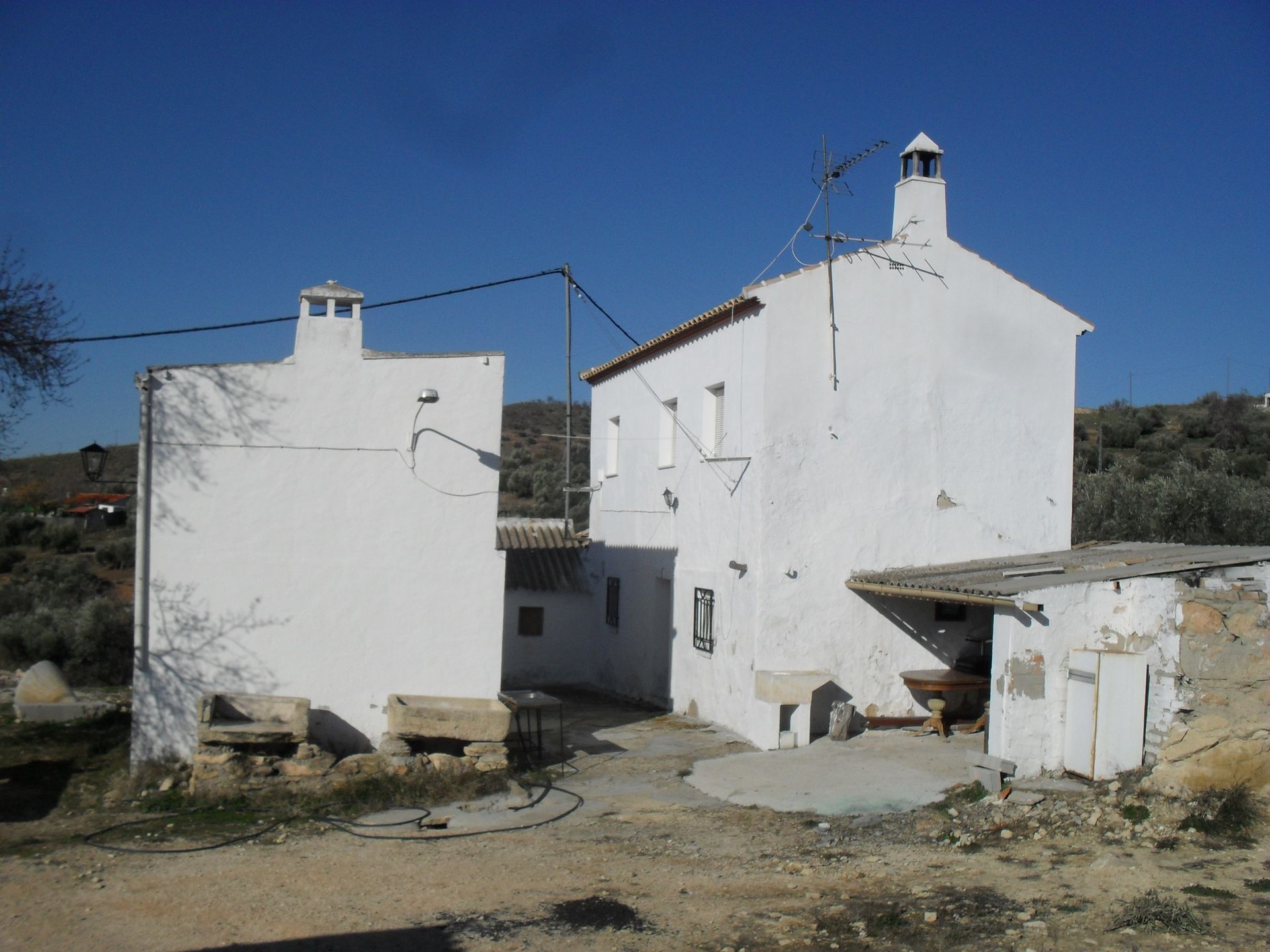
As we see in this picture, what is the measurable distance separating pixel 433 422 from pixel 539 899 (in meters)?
5.87

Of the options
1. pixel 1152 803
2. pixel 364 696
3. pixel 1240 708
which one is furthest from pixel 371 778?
pixel 1240 708

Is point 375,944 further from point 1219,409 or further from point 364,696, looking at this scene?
point 1219,409

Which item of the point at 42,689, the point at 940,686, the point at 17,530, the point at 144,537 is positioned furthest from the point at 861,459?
the point at 17,530

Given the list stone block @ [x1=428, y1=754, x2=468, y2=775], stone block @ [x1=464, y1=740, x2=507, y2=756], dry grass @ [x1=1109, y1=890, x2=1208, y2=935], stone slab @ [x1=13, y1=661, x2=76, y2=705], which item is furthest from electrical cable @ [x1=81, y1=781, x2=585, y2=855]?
stone slab @ [x1=13, y1=661, x2=76, y2=705]

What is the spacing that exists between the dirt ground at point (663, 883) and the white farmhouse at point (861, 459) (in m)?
4.00

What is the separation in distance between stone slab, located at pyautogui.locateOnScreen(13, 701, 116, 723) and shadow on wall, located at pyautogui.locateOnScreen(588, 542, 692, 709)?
332 inches

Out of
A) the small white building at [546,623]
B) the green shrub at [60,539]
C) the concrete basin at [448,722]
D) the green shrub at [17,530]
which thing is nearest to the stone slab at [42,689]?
the concrete basin at [448,722]

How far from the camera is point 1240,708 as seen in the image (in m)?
9.22

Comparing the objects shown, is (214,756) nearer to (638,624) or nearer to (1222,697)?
(638,624)

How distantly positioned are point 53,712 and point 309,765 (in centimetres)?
584

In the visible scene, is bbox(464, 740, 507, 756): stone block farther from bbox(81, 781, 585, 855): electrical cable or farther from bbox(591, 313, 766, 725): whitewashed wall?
bbox(591, 313, 766, 725): whitewashed wall

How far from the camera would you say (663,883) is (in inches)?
304

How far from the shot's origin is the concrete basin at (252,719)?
32.7ft

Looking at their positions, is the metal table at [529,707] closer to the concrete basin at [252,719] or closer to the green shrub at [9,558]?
the concrete basin at [252,719]
